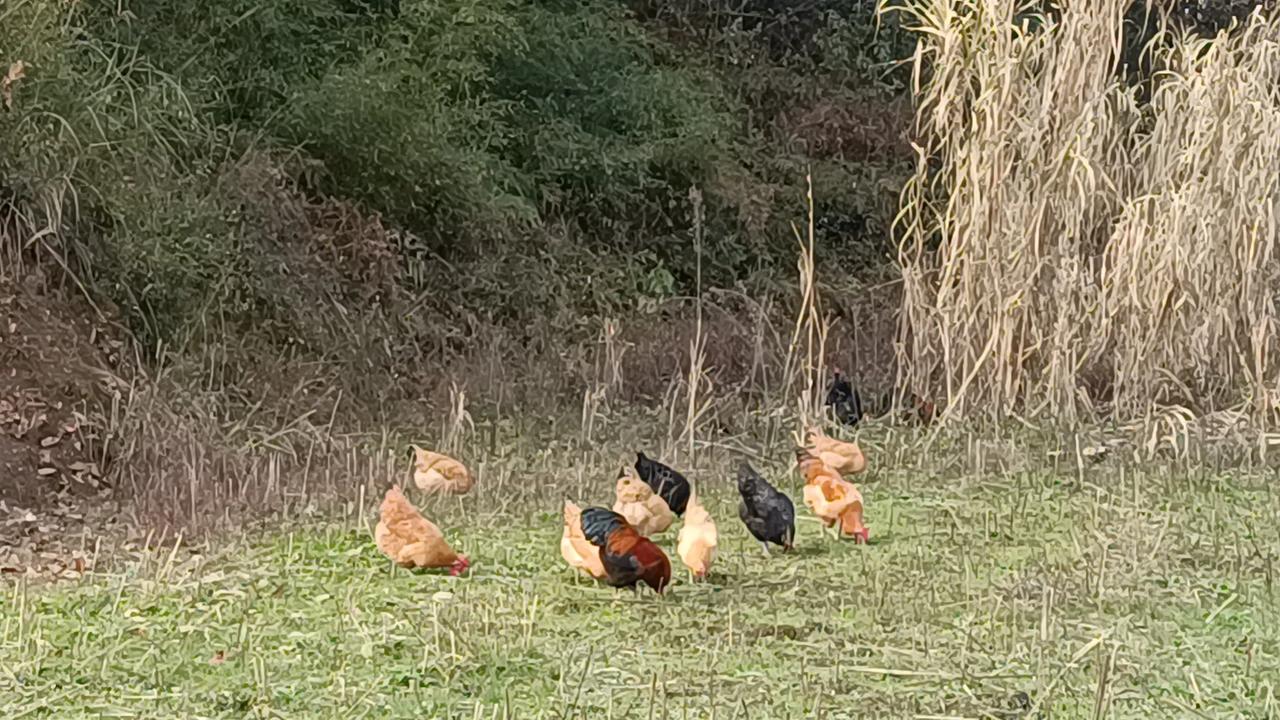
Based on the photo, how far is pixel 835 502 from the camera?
15.7 feet

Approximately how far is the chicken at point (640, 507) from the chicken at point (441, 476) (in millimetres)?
801

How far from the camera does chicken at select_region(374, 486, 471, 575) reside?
4.32m

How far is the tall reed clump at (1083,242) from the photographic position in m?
6.57

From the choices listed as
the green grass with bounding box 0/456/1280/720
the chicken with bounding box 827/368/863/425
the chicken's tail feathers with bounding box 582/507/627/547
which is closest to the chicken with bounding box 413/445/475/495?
the green grass with bounding box 0/456/1280/720

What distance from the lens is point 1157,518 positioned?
5.07m

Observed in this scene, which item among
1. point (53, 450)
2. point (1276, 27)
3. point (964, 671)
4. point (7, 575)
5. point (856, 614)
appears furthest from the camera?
point (1276, 27)

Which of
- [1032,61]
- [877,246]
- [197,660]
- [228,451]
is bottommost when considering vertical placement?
[877,246]

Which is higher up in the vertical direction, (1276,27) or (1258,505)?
(1276,27)

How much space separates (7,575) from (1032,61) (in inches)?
170

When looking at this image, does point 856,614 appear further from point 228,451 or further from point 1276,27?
point 1276,27

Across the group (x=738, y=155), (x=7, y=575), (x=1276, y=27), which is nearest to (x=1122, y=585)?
(x=7, y=575)

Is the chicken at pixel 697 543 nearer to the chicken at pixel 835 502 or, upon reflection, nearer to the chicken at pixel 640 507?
the chicken at pixel 640 507

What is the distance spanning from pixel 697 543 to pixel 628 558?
0.23 metres

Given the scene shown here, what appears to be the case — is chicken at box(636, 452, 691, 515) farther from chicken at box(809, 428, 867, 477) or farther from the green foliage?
the green foliage
